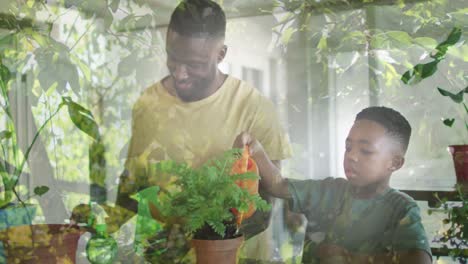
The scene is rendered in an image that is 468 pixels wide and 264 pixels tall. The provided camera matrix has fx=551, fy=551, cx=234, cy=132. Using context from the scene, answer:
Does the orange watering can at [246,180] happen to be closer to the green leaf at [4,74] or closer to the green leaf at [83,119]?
the green leaf at [83,119]

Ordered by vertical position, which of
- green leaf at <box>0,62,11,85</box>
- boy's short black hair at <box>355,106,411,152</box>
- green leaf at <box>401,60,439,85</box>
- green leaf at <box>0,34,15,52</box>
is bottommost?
boy's short black hair at <box>355,106,411,152</box>

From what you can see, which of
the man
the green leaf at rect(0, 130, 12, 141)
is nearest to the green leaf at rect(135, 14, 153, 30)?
the man

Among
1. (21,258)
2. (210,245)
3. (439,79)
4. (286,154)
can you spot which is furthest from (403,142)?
(21,258)

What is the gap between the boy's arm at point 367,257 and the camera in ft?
6.23

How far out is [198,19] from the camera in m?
2.25

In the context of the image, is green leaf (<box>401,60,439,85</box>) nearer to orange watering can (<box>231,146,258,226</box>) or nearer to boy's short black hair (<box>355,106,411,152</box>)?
boy's short black hair (<box>355,106,411,152</box>)

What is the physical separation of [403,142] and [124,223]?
125 centimetres

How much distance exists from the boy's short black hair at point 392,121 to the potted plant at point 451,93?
118 mm

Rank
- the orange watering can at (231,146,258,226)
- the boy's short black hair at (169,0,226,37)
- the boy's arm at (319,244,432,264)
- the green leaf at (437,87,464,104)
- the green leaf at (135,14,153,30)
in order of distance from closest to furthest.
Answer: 1. the green leaf at (437,87,464,104)
2. the boy's arm at (319,244,432,264)
3. the orange watering can at (231,146,258,226)
4. the boy's short black hair at (169,0,226,37)
5. the green leaf at (135,14,153,30)

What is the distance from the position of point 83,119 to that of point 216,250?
93cm

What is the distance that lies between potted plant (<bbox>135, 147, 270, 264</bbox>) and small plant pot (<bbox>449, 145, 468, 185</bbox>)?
2.15 ft

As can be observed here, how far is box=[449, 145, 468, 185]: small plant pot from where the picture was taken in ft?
5.94

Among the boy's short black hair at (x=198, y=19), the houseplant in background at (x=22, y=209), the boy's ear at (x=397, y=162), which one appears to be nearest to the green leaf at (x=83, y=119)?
the houseplant in background at (x=22, y=209)

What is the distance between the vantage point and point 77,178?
254 cm
